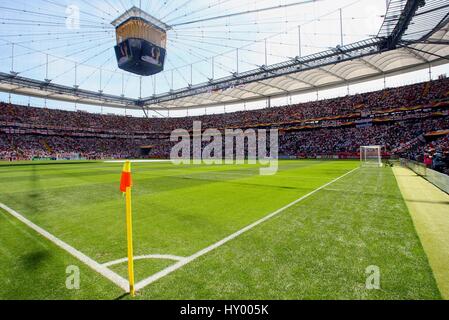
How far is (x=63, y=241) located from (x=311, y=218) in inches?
226

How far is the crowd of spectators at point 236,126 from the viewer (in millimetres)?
46312

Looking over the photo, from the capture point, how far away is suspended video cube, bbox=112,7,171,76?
27.7 meters

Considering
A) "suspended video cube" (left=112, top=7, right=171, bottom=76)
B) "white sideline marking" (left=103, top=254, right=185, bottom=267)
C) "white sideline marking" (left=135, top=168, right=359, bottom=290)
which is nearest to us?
"white sideline marking" (left=135, top=168, right=359, bottom=290)

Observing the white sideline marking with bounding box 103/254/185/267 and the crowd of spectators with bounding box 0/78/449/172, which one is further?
the crowd of spectators with bounding box 0/78/449/172

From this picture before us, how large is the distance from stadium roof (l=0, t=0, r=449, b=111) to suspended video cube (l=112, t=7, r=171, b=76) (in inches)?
674

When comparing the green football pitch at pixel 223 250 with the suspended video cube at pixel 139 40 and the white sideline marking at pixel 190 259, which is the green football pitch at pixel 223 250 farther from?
the suspended video cube at pixel 139 40

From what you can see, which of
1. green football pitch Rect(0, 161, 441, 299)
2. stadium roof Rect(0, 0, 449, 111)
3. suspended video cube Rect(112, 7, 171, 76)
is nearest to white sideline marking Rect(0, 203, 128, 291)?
green football pitch Rect(0, 161, 441, 299)

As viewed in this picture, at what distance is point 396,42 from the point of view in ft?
89.1

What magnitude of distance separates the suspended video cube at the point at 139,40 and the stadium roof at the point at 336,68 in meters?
17.1

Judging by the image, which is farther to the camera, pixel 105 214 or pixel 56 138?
pixel 56 138

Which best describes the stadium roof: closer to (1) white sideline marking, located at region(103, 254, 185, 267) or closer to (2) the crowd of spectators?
(2) the crowd of spectators

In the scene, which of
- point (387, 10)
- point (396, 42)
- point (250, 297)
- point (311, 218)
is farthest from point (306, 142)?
point (250, 297)

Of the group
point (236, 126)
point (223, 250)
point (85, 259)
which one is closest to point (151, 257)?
point (85, 259)
